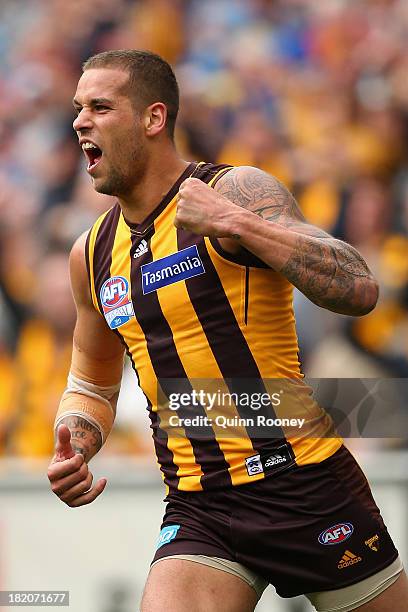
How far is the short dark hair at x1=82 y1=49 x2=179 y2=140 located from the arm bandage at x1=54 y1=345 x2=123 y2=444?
1.05m

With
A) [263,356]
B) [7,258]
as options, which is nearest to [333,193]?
[7,258]

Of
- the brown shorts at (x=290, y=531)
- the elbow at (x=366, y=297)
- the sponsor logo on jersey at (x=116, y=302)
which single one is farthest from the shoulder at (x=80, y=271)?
the elbow at (x=366, y=297)

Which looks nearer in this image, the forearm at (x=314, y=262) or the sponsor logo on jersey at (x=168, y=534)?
the forearm at (x=314, y=262)

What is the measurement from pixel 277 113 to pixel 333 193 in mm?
927

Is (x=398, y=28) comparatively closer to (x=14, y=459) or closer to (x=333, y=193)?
(x=333, y=193)

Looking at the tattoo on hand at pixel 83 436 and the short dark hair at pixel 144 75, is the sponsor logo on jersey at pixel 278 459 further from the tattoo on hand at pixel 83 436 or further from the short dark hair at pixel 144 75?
the short dark hair at pixel 144 75

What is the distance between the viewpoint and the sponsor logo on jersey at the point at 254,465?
401cm

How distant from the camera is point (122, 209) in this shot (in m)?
4.42

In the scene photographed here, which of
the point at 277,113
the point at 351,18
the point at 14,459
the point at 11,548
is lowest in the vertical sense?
the point at 11,548

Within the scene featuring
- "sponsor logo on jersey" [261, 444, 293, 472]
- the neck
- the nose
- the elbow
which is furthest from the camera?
the neck

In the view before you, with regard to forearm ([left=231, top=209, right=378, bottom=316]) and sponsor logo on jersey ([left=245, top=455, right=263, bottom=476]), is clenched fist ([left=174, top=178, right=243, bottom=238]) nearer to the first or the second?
forearm ([left=231, top=209, right=378, bottom=316])

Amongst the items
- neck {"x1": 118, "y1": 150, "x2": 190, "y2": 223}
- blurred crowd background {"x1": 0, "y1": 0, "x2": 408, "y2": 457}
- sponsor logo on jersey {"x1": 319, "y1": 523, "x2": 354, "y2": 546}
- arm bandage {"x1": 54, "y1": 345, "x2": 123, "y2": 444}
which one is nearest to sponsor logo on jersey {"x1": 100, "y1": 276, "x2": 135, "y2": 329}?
neck {"x1": 118, "y1": 150, "x2": 190, "y2": 223}

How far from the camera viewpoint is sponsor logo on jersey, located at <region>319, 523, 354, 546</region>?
4.01 m

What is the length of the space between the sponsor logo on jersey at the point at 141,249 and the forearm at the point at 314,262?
62cm
